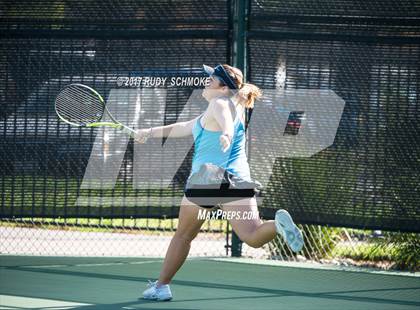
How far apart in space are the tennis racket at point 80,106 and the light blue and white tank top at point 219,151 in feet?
4.86

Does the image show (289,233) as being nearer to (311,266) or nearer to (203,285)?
(203,285)

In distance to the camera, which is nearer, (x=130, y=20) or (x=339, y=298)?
(x=339, y=298)

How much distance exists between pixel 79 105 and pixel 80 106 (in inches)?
0.6

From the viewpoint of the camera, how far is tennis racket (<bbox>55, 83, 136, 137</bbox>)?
7.96 meters

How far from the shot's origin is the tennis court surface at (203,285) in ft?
22.6

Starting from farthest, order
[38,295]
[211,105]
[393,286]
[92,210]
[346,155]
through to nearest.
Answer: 1. [92,210]
2. [346,155]
3. [393,286]
4. [38,295]
5. [211,105]

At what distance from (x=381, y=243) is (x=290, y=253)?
0.94 meters

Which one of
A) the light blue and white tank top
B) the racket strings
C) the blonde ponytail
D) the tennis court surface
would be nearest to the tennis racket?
the racket strings

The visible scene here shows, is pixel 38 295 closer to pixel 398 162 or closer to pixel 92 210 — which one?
pixel 92 210

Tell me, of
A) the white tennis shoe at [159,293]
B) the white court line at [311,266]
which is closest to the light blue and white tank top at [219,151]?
the white tennis shoe at [159,293]

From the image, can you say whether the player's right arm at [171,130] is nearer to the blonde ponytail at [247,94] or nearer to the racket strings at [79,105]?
the blonde ponytail at [247,94]

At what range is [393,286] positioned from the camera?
318 inches

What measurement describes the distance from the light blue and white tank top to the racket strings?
1.57 m

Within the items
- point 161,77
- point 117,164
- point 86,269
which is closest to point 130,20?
point 161,77
